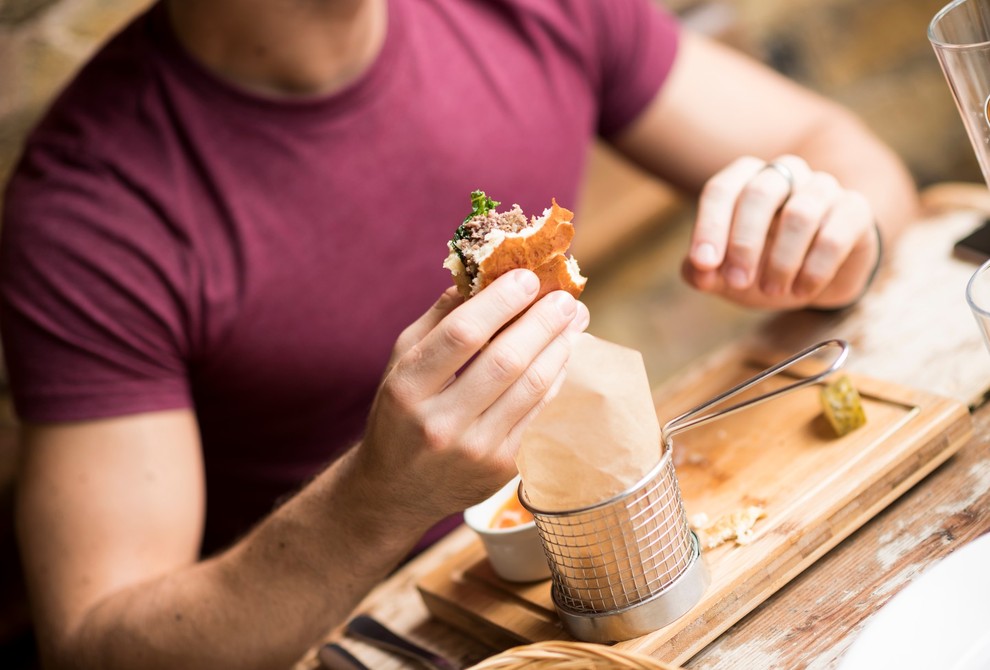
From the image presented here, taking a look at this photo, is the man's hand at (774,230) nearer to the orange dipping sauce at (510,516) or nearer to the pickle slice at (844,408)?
the pickle slice at (844,408)

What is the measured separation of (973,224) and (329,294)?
1001mm

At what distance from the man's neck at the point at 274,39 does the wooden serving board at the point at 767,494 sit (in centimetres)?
78

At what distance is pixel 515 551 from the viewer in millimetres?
1041

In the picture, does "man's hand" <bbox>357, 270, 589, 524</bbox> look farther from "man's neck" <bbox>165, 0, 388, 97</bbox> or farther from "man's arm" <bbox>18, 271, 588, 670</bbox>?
"man's neck" <bbox>165, 0, 388, 97</bbox>

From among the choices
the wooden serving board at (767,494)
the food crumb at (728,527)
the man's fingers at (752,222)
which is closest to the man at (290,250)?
the man's fingers at (752,222)

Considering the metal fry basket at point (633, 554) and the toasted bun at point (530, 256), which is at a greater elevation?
the toasted bun at point (530, 256)

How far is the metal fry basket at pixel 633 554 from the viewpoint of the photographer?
0.86 m

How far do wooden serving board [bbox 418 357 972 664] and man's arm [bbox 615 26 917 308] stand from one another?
17cm

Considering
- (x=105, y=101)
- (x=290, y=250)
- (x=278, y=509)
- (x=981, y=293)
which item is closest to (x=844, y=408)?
(x=981, y=293)

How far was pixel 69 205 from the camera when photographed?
140 cm

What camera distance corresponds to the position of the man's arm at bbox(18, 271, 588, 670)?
86cm

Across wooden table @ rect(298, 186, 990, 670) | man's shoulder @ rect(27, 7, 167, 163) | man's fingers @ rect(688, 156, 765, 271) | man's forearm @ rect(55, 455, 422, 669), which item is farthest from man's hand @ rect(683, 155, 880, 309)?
man's shoulder @ rect(27, 7, 167, 163)

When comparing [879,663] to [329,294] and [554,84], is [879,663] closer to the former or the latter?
[329,294]

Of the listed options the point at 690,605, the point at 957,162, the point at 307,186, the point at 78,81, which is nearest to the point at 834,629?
the point at 690,605
